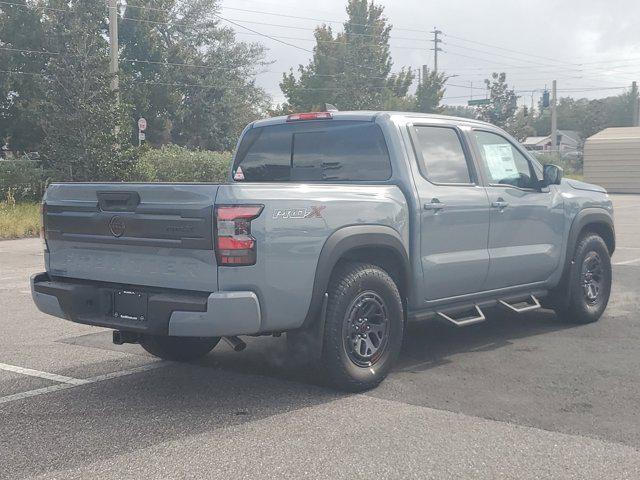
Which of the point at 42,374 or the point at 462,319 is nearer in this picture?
the point at 42,374

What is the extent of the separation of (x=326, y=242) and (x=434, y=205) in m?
1.20

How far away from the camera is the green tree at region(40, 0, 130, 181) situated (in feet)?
64.0

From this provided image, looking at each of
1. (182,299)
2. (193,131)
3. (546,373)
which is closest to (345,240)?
(182,299)

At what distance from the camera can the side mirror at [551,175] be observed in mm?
6949

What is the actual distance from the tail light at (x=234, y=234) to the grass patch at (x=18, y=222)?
1412 cm

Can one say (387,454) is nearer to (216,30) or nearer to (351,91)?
(351,91)

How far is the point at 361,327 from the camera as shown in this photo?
5.32 meters

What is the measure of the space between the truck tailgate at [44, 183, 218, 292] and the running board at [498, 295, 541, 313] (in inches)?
117

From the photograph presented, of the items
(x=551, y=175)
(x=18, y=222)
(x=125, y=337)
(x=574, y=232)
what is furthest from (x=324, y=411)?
(x=18, y=222)

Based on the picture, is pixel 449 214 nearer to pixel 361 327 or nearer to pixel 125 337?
pixel 361 327

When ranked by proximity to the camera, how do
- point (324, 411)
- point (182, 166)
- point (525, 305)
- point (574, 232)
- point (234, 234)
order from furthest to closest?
point (182, 166) < point (574, 232) < point (525, 305) < point (324, 411) < point (234, 234)

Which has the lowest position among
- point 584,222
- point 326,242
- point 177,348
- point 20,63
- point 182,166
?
point 177,348

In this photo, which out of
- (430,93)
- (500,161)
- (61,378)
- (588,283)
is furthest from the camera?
(430,93)

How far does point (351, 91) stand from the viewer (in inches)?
1495
